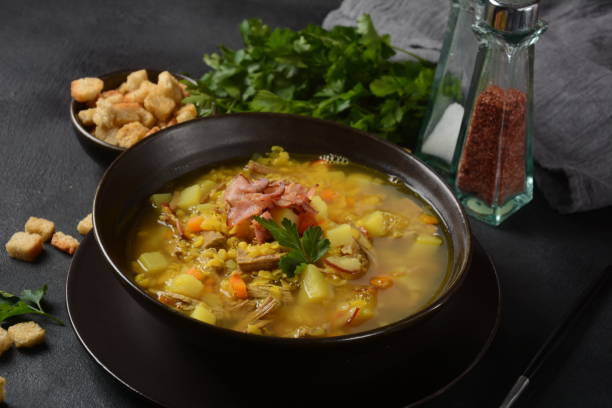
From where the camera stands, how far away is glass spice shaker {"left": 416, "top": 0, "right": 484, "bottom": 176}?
3705 millimetres

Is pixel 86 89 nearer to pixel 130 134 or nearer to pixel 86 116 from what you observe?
pixel 86 116

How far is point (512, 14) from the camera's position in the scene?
317 cm

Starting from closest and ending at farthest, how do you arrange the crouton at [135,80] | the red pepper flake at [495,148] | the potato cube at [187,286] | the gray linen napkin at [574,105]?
the potato cube at [187,286], the red pepper flake at [495,148], the gray linen napkin at [574,105], the crouton at [135,80]

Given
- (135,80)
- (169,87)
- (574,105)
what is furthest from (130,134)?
(574,105)

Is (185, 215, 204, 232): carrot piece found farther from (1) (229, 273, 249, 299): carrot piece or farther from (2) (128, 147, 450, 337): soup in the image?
(1) (229, 273, 249, 299): carrot piece

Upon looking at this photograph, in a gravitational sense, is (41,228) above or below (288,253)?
below

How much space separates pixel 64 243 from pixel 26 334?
55 cm

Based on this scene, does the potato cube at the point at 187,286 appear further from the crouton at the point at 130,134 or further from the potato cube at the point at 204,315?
the crouton at the point at 130,134

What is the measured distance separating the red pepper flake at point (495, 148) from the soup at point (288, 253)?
51 centimetres

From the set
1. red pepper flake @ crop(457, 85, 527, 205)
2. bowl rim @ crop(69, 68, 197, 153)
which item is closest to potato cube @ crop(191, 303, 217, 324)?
bowl rim @ crop(69, 68, 197, 153)

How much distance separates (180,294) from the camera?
2625mm

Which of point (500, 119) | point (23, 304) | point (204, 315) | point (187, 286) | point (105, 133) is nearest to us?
point (204, 315)

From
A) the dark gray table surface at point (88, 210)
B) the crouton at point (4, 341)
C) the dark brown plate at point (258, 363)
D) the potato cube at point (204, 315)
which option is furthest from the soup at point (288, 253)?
the crouton at point (4, 341)

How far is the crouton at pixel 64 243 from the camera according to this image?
3264 mm
